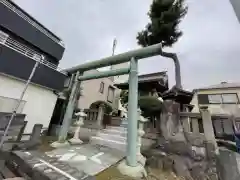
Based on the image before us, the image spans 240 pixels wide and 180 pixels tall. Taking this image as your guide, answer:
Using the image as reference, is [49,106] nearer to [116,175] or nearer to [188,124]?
[116,175]

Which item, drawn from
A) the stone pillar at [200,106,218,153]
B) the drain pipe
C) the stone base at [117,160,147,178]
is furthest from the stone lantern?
the drain pipe

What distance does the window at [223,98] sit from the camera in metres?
16.1

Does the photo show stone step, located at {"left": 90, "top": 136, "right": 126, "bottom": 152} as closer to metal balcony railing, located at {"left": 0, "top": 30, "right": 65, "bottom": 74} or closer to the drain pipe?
metal balcony railing, located at {"left": 0, "top": 30, "right": 65, "bottom": 74}

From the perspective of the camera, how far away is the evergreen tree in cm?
1196

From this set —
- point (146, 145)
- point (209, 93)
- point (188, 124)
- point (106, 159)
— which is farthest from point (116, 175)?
point (209, 93)

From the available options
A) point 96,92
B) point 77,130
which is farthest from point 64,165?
point 96,92

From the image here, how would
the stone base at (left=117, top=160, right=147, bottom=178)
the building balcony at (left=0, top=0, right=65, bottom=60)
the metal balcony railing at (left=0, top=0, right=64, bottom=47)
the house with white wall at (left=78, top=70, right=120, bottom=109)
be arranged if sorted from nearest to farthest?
the stone base at (left=117, top=160, right=147, bottom=178)
the building balcony at (left=0, top=0, right=65, bottom=60)
the metal balcony railing at (left=0, top=0, right=64, bottom=47)
the house with white wall at (left=78, top=70, right=120, bottom=109)

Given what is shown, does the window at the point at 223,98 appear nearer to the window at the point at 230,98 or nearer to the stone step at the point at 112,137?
the window at the point at 230,98

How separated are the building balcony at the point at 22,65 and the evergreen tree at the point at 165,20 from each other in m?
9.23

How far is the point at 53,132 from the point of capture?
945 centimetres

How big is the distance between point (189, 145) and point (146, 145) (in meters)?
1.62

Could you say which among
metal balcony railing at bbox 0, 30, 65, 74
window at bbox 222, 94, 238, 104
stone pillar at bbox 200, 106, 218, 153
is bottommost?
stone pillar at bbox 200, 106, 218, 153

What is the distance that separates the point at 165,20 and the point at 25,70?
38.7 ft

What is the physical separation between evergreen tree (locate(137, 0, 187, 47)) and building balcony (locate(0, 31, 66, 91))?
30.3ft
